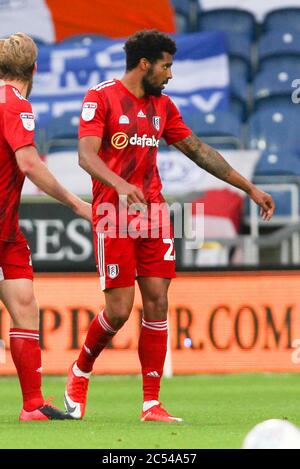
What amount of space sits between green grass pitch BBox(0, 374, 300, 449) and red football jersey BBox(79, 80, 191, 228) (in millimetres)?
Answer: 1180

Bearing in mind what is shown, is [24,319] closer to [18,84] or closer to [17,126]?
[17,126]

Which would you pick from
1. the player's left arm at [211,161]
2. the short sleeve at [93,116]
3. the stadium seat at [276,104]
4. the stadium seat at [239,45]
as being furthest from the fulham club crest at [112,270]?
the stadium seat at [239,45]

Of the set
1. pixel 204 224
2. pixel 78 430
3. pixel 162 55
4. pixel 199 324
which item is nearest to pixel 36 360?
pixel 78 430

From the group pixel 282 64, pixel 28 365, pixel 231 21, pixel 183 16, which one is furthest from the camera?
pixel 183 16

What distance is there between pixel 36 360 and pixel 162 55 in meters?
1.73

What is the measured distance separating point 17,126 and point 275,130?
8.60 m

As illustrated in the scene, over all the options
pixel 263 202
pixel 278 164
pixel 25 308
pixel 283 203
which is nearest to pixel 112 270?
pixel 25 308

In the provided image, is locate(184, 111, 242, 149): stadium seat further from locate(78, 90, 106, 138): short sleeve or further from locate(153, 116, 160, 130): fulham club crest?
locate(78, 90, 106, 138): short sleeve

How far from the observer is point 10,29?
51.5ft

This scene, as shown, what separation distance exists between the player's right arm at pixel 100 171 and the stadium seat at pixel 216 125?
783 cm

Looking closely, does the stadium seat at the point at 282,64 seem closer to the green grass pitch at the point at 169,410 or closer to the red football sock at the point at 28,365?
the green grass pitch at the point at 169,410

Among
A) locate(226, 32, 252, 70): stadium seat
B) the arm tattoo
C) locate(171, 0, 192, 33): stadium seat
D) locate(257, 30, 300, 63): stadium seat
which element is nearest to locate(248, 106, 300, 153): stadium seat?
locate(257, 30, 300, 63): stadium seat

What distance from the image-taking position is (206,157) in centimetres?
693
